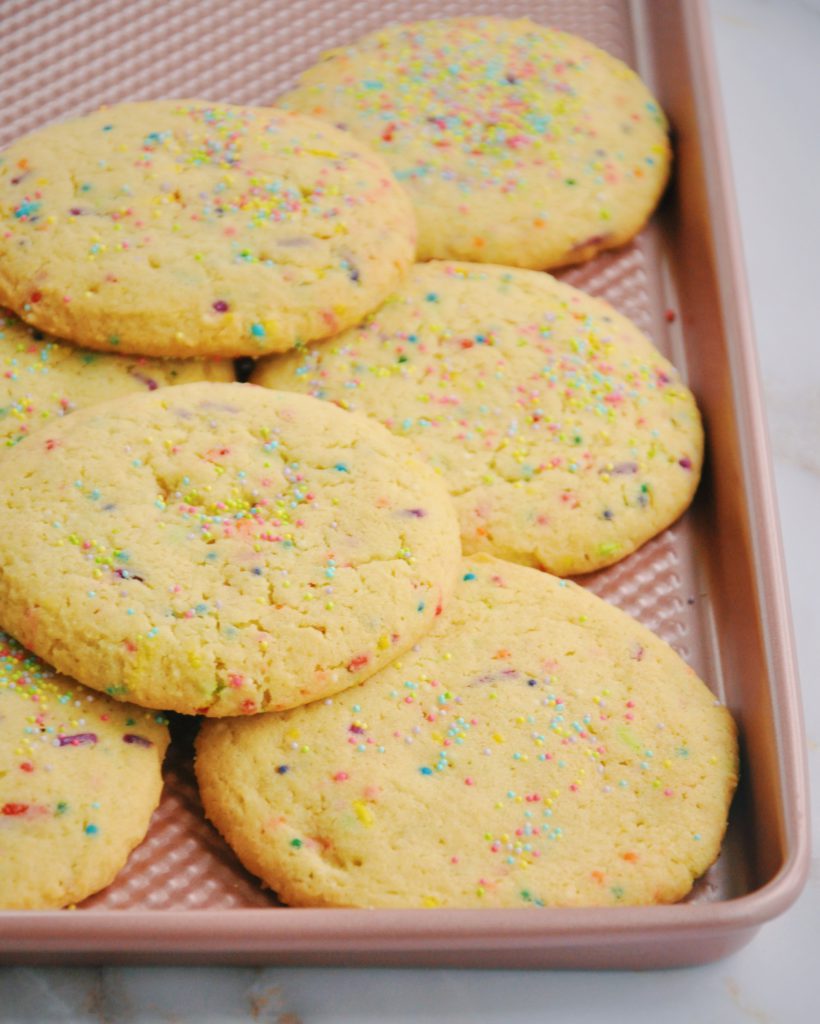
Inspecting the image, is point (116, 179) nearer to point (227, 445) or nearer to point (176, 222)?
point (176, 222)

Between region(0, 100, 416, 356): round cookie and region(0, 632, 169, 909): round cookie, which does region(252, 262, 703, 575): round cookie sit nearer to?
region(0, 100, 416, 356): round cookie

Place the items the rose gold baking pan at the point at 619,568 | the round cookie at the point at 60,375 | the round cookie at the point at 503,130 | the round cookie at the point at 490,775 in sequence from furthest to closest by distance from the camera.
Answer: the round cookie at the point at 503,130 → the round cookie at the point at 60,375 → the round cookie at the point at 490,775 → the rose gold baking pan at the point at 619,568

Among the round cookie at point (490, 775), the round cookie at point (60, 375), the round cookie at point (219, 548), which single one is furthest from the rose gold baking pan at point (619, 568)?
the round cookie at point (60, 375)

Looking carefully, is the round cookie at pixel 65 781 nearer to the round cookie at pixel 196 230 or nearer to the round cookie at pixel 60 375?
the round cookie at pixel 60 375

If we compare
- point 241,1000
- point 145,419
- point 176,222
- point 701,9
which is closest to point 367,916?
point 241,1000

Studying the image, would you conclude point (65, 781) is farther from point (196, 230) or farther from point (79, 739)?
point (196, 230)

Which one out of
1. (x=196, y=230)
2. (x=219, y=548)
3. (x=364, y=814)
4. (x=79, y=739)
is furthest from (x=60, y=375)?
(x=364, y=814)
